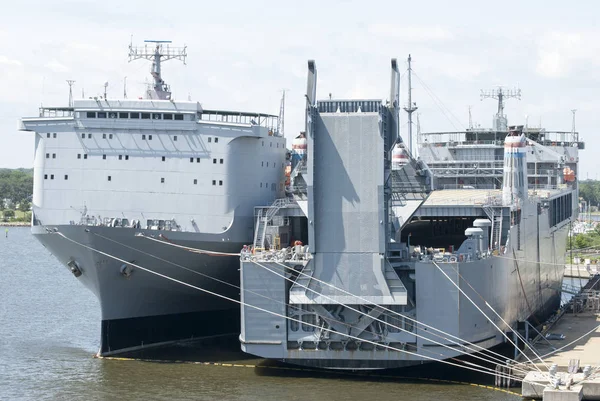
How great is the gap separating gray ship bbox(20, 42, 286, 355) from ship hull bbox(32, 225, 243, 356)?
46 mm

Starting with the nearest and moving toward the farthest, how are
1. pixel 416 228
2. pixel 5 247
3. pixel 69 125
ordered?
pixel 69 125, pixel 416 228, pixel 5 247

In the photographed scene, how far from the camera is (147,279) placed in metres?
32.6

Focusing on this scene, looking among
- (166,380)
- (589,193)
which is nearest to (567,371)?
(166,380)

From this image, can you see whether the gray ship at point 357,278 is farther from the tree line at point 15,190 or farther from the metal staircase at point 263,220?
the tree line at point 15,190

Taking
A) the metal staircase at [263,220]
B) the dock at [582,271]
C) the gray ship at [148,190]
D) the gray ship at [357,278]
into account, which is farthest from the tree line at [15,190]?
the gray ship at [357,278]

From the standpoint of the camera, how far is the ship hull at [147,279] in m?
31.5

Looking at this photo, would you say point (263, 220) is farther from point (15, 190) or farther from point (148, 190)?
point (15, 190)

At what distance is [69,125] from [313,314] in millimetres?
10945

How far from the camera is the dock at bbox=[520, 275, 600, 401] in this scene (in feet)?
86.8

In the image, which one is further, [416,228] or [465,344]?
[416,228]

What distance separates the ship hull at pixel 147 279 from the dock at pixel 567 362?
378 inches

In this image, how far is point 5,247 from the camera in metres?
93.7

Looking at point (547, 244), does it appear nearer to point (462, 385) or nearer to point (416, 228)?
point (416, 228)

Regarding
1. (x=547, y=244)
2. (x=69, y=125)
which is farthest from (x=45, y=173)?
(x=547, y=244)
